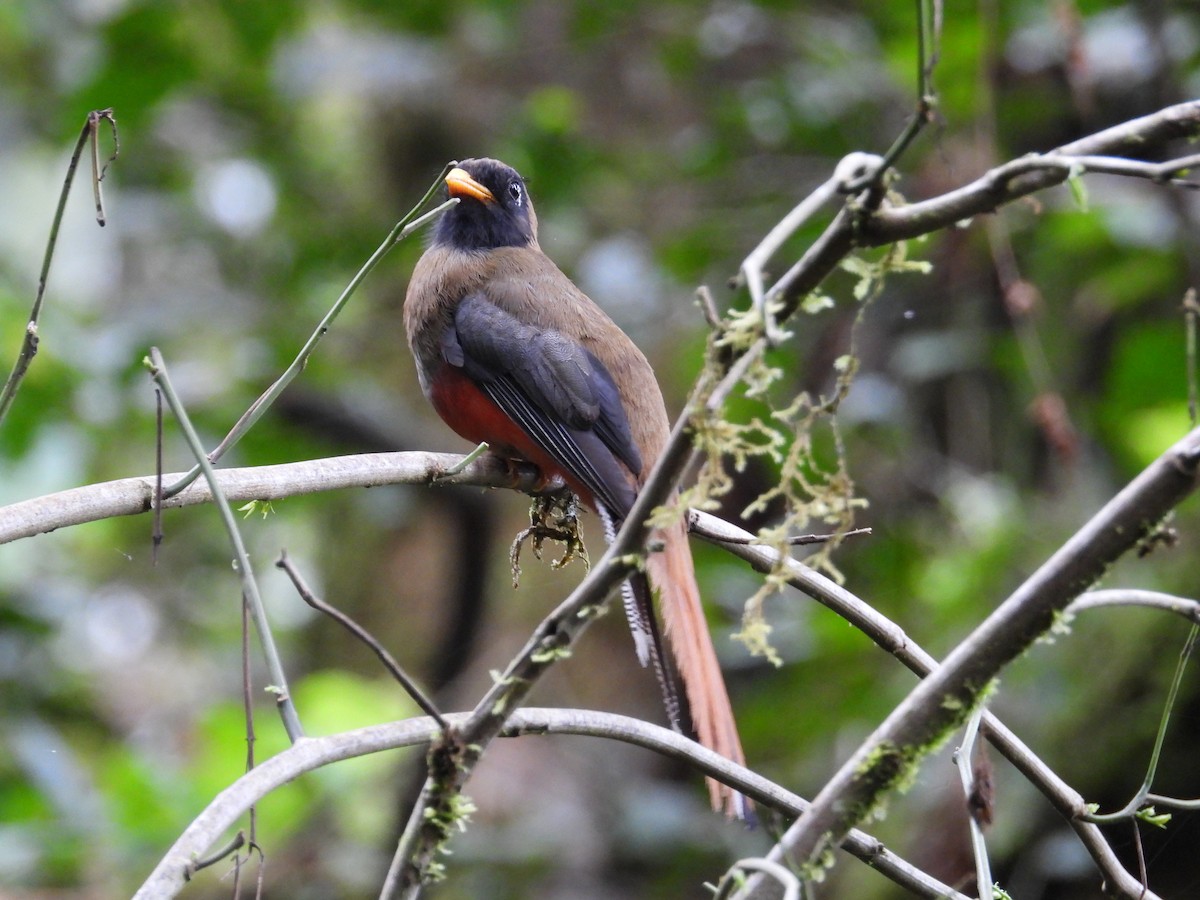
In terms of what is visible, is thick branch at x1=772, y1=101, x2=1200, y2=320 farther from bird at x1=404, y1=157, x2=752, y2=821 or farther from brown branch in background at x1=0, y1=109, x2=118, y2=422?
bird at x1=404, y1=157, x2=752, y2=821

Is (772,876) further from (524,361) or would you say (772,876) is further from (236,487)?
(524,361)

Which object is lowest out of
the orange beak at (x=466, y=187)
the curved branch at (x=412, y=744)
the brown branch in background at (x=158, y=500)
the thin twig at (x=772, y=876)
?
the thin twig at (x=772, y=876)

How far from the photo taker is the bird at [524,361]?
325 centimetres

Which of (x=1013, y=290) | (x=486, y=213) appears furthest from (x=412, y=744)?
(x=1013, y=290)

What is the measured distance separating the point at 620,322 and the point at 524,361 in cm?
201

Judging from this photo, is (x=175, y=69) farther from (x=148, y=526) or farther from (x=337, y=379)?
(x=148, y=526)

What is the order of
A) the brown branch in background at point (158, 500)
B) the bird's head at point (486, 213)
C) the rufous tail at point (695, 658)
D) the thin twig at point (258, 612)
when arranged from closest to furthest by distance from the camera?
the thin twig at point (258, 612)
the brown branch in background at point (158, 500)
the rufous tail at point (695, 658)
the bird's head at point (486, 213)

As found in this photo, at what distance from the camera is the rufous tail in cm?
198

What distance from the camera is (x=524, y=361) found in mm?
3506

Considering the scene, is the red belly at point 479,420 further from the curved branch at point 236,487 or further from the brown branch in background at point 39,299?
the brown branch in background at point 39,299

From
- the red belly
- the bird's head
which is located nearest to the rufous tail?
the red belly

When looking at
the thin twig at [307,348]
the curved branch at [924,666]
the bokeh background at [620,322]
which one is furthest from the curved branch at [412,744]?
the bokeh background at [620,322]

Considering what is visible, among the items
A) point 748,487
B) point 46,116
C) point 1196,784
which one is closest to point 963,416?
point 748,487

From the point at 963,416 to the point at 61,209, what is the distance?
545 cm
